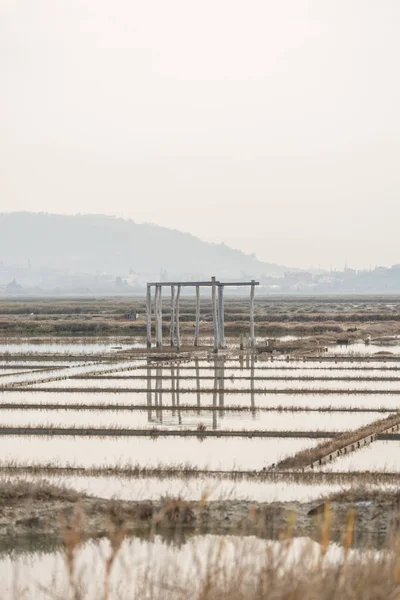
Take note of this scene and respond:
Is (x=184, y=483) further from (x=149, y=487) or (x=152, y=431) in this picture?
(x=152, y=431)

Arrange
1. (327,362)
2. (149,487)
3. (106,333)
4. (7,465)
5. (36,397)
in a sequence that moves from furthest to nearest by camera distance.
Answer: (106,333) < (327,362) < (36,397) < (7,465) < (149,487)

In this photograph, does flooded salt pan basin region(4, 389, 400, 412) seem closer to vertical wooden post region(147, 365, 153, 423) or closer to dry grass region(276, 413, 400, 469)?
vertical wooden post region(147, 365, 153, 423)

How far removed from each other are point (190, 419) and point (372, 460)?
4847 millimetres

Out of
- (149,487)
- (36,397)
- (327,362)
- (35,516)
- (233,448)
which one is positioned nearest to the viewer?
(35,516)

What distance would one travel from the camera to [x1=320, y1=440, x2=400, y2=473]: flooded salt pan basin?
1272 centimetres

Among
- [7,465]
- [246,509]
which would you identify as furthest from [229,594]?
[7,465]

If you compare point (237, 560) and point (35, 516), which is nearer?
point (237, 560)

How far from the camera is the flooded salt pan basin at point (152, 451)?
13.1m

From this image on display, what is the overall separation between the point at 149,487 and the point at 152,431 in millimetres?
4574

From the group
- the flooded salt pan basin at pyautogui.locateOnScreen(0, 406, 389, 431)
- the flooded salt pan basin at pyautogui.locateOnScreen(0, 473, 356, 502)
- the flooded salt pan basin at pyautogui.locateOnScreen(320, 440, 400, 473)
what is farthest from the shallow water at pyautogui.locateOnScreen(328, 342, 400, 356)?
the flooded salt pan basin at pyautogui.locateOnScreen(0, 473, 356, 502)

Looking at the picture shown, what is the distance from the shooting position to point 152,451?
46.4 ft

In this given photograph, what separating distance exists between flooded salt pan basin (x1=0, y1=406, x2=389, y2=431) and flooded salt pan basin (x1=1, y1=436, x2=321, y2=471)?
4.03 ft

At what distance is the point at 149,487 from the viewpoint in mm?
11234

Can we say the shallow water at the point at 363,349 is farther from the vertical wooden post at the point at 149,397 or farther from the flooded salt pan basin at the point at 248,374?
the vertical wooden post at the point at 149,397
